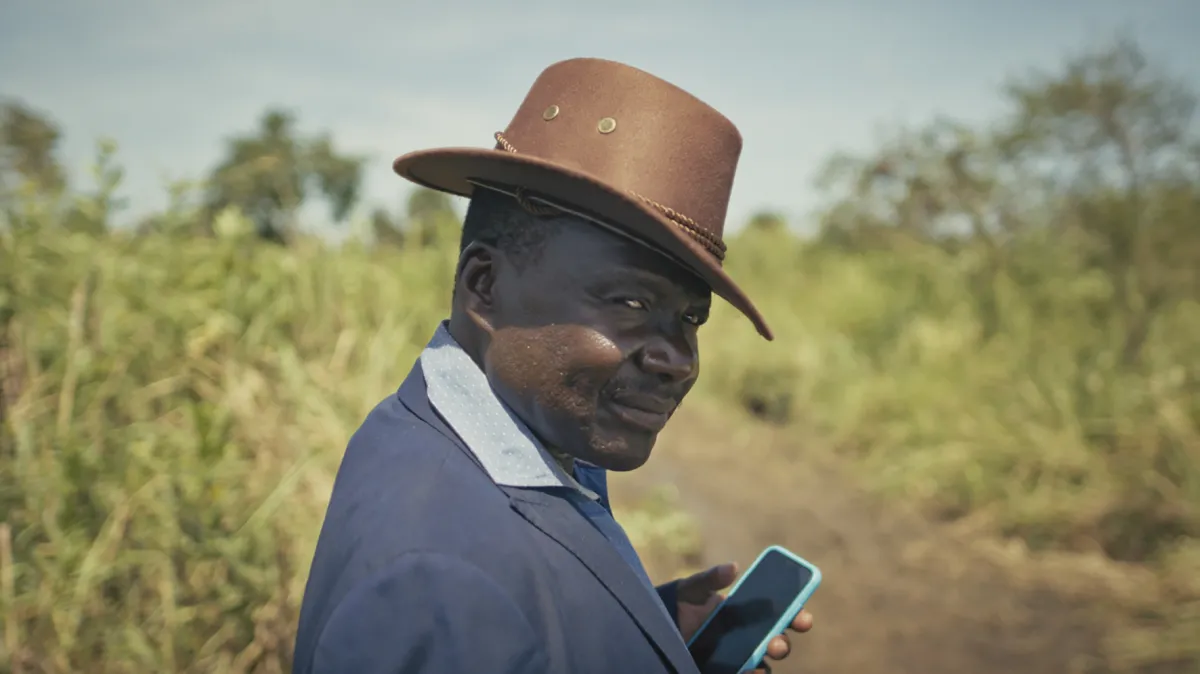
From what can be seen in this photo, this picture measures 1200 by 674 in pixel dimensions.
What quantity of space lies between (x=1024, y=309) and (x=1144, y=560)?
2675 millimetres

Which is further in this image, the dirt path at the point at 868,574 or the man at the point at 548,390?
the dirt path at the point at 868,574

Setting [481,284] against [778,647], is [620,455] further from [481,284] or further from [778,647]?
[778,647]

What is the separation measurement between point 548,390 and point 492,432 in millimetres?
112

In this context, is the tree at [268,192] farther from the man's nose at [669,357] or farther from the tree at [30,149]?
the man's nose at [669,357]

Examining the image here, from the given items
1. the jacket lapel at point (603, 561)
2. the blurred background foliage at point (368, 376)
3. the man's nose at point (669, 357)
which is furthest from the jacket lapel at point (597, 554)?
the blurred background foliage at point (368, 376)

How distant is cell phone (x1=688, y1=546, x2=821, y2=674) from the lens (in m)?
1.59

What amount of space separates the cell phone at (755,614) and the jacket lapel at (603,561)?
0.33 metres

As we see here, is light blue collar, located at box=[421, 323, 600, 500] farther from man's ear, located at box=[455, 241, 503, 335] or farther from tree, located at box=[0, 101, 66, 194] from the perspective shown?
tree, located at box=[0, 101, 66, 194]

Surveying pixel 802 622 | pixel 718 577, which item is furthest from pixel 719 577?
pixel 802 622

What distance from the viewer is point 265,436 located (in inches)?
139

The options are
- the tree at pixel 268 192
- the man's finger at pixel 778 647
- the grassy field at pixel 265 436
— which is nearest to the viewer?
the man's finger at pixel 778 647

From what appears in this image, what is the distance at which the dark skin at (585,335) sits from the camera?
129cm

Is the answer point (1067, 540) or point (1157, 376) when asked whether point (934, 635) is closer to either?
point (1067, 540)

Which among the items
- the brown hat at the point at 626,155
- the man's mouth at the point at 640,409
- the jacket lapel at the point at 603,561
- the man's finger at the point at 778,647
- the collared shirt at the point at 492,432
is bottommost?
the man's finger at the point at 778,647
